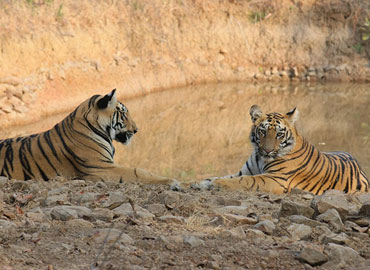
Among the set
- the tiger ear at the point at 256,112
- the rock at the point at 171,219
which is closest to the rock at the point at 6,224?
the rock at the point at 171,219

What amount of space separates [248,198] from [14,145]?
2.63 metres

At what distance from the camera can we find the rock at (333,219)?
484 centimetres

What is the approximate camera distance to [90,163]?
7297mm

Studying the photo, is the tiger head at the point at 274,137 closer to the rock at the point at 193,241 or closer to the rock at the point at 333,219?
the rock at the point at 333,219

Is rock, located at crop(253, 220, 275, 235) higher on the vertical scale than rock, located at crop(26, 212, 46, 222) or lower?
lower

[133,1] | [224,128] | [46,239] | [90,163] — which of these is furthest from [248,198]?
[133,1]

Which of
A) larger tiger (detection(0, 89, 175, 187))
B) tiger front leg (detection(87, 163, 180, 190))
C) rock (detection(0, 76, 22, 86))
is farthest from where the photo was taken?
rock (detection(0, 76, 22, 86))

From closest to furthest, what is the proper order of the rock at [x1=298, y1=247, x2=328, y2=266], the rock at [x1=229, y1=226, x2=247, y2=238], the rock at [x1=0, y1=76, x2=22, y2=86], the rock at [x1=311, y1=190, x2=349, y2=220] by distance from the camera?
1. the rock at [x1=298, y1=247, x2=328, y2=266]
2. the rock at [x1=229, y1=226, x2=247, y2=238]
3. the rock at [x1=311, y1=190, x2=349, y2=220]
4. the rock at [x1=0, y1=76, x2=22, y2=86]

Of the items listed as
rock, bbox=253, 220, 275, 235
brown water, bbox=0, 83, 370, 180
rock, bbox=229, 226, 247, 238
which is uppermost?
rock, bbox=229, 226, 247, 238

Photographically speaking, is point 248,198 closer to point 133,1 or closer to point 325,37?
point 133,1

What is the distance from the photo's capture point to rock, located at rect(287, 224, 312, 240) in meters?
4.64

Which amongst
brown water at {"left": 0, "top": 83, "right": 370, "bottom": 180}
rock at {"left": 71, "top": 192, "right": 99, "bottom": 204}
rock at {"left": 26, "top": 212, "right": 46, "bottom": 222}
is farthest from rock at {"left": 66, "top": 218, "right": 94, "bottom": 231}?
brown water at {"left": 0, "top": 83, "right": 370, "bottom": 180}

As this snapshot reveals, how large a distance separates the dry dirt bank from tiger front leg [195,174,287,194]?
20.6 feet

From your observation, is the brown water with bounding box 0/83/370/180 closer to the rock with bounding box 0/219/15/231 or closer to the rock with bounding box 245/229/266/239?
the rock with bounding box 245/229/266/239
